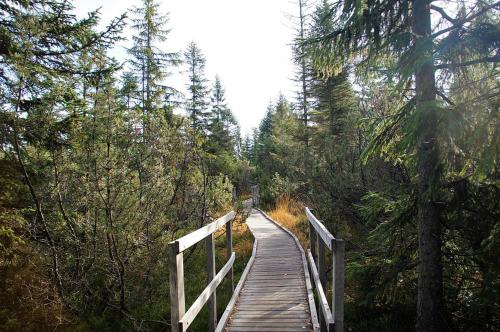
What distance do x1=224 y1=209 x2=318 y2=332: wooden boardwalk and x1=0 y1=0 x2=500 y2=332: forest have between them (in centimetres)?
111

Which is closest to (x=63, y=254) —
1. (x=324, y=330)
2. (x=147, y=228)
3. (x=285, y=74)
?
(x=147, y=228)

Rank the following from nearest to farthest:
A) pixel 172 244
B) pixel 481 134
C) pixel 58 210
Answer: pixel 481 134 < pixel 172 244 < pixel 58 210

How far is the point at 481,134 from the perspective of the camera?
3090 mm

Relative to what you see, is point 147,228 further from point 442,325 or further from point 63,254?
point 442,325

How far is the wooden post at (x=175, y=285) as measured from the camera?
3.56m

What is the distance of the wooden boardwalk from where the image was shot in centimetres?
489

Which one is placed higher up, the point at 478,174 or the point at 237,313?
the point at 478,174

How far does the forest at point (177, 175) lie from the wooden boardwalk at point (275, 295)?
111 cm

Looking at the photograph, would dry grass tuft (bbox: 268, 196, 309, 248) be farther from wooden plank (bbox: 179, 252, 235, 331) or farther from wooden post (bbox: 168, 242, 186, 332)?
wooden post (bbox: 168, 242, 186, 332)

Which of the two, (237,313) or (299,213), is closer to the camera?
(237,313)

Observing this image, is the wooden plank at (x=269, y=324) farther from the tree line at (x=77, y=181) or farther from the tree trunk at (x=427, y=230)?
the tree line at (x=77, y=181)

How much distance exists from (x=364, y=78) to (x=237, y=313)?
14.3ft

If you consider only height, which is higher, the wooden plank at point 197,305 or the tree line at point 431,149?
the tree line at point 431,149

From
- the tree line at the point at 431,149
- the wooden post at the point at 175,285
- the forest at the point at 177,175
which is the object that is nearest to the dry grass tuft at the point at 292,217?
the forest at the point at 177,175
